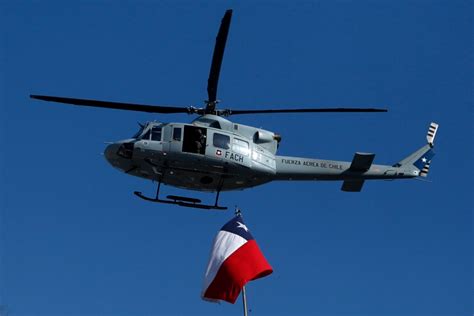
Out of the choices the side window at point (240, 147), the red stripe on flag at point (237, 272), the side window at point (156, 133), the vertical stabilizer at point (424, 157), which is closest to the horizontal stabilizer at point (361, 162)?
the vertical stabilizer at point (424, 157)

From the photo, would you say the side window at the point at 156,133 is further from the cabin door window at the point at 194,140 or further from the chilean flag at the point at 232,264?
the chilean flag at the point at 232,264

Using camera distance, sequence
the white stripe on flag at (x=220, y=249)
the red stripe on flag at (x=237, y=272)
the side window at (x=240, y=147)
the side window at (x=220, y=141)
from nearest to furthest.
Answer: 1. the red stripe on flag at (x=237, y=272)
2. the white stripe on flag at (x=220, y=249)
3. the side window at (x=220, y=141)
4. the side window at (x=240, y=147)

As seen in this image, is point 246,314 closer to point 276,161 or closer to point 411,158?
point 276,161

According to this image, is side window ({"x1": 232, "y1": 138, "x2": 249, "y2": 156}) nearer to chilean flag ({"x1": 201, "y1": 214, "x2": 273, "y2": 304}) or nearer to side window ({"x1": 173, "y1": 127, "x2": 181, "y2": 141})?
side window ({"x1": 173, "y1": 127, "x2": 181, "y2": 141})

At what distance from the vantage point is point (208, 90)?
108ft

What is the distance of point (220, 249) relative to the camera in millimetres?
29406

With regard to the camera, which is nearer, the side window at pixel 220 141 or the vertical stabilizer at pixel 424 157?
the side window at pixel 220 141

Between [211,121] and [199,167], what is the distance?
6.79 ft

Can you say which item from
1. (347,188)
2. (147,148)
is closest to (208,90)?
(147,148)

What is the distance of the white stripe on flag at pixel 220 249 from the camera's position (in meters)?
28.6

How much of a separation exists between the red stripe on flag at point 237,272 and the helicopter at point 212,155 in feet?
11.4

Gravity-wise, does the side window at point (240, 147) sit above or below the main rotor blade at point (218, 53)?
below

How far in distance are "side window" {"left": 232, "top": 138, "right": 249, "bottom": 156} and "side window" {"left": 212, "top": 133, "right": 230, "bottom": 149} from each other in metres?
0.25

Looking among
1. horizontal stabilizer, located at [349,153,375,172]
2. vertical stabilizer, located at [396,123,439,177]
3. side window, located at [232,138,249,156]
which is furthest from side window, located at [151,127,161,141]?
vertical stabilizer, located at [396,123,439,177]
